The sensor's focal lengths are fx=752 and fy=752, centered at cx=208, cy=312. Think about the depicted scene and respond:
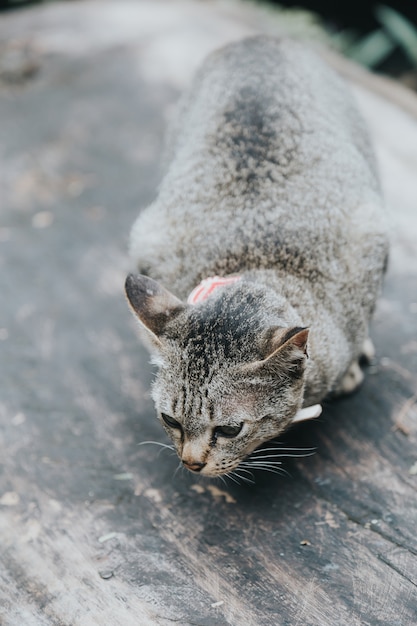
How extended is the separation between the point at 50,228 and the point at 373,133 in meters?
2.20

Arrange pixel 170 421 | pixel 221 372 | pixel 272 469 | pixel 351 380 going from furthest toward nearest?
pixel 351 380 < pixel 272 469 < pixel 170 421 < pixel 221 372

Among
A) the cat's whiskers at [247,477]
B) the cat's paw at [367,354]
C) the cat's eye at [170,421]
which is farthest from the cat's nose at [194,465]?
the cat's paw at [367,354]

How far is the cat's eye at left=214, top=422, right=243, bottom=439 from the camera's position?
2.52 m

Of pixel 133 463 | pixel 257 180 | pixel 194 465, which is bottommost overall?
pixel 133 463

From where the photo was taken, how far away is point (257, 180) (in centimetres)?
313

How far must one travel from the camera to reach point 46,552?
2703 mm

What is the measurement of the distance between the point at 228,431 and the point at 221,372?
0.69 ft

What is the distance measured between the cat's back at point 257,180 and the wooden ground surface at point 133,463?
44 cm

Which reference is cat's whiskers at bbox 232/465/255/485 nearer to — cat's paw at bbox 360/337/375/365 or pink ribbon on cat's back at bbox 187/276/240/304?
pink ribbon on cat's back at bbox 187/276/240/304

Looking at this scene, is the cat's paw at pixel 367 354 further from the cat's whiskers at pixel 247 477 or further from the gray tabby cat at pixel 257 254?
the cat's whiskers at pixel 247 477

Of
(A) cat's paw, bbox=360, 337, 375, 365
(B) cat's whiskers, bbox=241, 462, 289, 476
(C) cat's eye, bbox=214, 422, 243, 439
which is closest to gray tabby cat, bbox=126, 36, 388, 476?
(C) cat's eye, bbox=214, 422, 243, 439

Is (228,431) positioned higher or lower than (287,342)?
lower

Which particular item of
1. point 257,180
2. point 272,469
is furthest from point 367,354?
point 257,180

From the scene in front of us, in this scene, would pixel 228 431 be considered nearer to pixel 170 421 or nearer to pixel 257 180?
pixel 170 421
